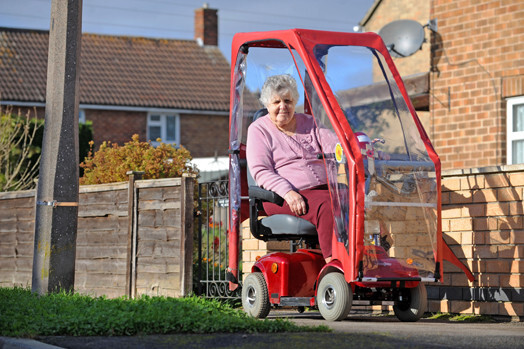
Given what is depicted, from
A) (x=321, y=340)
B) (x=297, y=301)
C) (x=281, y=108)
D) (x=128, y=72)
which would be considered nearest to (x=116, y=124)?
(x=128, y=72)

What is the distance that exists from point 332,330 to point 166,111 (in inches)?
1337

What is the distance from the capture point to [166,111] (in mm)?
39469

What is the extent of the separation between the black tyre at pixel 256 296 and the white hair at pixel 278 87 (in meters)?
1.53

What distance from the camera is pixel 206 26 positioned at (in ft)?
146

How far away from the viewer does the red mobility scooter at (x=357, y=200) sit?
6.94 meters

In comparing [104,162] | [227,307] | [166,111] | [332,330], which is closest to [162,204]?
[104,162]

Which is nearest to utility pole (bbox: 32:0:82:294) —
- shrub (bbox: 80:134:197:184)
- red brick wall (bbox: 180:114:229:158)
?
shrub (bbox: 80:134:197:184)

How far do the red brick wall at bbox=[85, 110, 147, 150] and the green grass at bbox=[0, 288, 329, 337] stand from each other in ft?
103

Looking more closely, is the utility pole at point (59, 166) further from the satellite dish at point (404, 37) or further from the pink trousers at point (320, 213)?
the satellite dish at point (404, 37)

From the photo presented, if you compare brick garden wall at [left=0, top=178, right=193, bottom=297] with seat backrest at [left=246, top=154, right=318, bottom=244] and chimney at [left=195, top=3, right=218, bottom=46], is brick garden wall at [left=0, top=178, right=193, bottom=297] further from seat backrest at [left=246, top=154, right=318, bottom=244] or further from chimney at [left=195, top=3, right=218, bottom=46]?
chimney at [left=195, top=3, right=218, bottom=46]

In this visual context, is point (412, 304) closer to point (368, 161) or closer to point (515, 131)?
point (368, 161)

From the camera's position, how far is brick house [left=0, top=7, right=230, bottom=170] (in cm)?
3788

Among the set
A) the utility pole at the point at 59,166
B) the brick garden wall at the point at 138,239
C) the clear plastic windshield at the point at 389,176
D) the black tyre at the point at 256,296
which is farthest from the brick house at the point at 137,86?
the clear plastic windshield at the point at 389,176

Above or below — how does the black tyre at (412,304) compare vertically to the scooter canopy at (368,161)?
below
